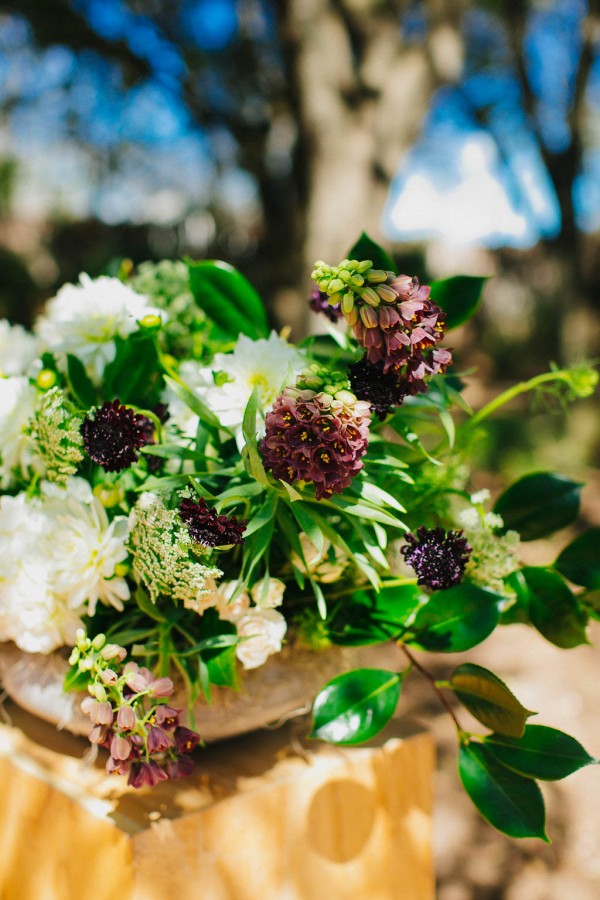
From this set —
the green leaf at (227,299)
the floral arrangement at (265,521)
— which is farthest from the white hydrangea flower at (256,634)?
the green leaf at (227,299)

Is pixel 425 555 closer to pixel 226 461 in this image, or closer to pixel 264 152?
pixel 226 461

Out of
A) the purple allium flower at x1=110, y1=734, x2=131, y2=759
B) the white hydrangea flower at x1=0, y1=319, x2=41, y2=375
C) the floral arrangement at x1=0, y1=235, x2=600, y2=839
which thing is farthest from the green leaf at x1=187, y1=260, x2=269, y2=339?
A: the purple allium flower at x1=110, y1=734, x2=131, y2=759

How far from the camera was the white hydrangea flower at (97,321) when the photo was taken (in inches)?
31.8

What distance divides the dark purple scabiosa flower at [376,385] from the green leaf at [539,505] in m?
0.26

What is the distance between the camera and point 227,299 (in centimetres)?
86

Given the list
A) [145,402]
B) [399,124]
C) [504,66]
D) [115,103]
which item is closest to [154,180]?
[115,103]

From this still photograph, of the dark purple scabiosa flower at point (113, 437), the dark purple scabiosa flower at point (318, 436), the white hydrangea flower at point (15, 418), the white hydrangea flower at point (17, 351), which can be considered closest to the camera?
the dark purple scabiosa flower at point (318, 436)

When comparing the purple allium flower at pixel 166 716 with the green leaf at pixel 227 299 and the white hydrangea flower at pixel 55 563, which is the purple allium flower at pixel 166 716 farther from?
the green leaf at pixel 227 299

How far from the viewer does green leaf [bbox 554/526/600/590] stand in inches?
30.8

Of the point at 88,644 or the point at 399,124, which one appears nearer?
the point at 88,644

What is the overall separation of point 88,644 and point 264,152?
16.9 ft

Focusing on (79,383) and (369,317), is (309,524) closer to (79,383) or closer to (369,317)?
(369,317)

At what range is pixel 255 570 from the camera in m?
0.73

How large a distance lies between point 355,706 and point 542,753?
6.8 inches
